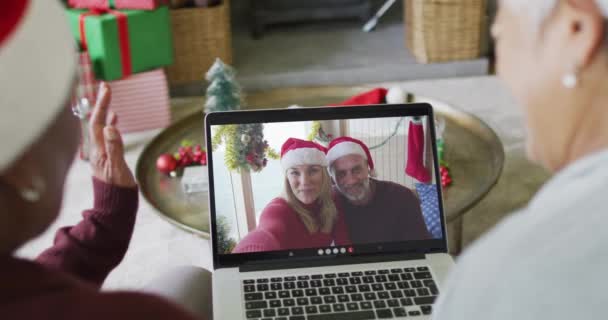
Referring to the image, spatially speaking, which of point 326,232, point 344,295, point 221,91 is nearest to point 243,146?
point 326,232

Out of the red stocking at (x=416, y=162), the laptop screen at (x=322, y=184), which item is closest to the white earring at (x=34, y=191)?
the laptop screen at (x=322, y=184)

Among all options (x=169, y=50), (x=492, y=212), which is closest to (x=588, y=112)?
(x=492, y=212)

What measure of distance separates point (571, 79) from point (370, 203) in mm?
621

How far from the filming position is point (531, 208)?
23.6 inches

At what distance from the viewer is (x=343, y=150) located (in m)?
1.24

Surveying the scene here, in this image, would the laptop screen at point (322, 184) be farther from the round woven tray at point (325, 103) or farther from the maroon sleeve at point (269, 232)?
the round woven tray at point (325, 103)

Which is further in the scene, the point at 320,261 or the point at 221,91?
the point at 221,91

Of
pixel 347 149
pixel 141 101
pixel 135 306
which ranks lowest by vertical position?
pixel 141 101

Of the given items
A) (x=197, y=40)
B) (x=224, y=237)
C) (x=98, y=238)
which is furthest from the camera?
(x=197, y=40)

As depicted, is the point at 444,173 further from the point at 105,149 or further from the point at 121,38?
the point at 121,38

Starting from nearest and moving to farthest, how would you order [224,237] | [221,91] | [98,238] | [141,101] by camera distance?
[98,238] < [224,237] < [221,91] < [141,101]

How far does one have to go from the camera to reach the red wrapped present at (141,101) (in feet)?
9.43

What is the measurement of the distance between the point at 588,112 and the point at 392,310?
0.52m

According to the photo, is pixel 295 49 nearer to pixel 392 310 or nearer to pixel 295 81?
pixel 295 81
